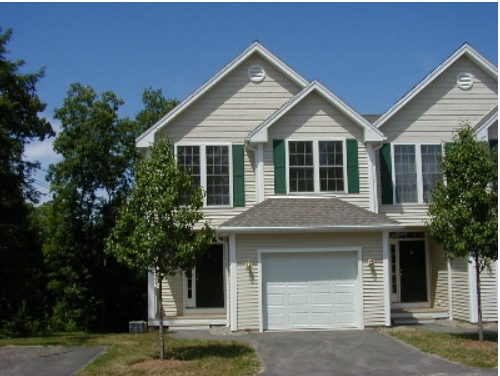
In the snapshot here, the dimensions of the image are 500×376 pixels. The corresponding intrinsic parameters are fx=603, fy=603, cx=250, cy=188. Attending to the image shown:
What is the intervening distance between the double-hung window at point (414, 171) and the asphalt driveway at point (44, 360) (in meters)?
10.5

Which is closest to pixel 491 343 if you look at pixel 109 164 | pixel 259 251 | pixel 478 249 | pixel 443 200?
pixel 478 249

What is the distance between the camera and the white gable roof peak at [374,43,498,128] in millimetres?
19312

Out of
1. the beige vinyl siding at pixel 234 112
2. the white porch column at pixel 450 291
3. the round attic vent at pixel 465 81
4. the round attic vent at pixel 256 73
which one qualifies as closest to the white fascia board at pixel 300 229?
the beige vinyl siding at pixel 234 112

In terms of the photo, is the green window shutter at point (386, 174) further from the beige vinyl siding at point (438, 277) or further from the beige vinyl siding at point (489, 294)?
the beige vinyl siding at point (489, 294)

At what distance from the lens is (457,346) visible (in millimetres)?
13500

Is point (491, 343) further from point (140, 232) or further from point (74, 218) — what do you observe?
point (74, 218)

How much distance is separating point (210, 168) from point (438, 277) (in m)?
8.22

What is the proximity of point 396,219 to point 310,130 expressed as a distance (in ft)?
13.0

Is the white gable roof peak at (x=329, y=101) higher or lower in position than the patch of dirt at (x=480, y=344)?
higher

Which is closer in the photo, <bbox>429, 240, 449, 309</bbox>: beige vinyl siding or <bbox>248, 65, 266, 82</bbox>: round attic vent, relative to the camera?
<bbox>429, 240, 449, 309</bbox>: beige vinyl siding

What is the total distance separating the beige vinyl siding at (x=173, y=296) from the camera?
18.5 m

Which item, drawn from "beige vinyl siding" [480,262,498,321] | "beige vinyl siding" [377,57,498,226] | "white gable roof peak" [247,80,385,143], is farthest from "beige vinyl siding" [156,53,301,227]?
"beige vinyl siding" [480,262,498,321]

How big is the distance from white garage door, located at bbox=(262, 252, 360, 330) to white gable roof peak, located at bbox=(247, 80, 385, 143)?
3.66 metres

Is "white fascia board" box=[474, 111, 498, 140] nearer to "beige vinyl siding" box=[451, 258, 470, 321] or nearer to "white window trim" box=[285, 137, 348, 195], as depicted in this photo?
"beige vinyl siding" box=[451, 258, 470, 321]
